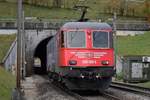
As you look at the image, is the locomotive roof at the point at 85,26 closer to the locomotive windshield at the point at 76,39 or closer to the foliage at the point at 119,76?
the locomotive windshield at the point at 76,39

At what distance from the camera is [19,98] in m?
23.3

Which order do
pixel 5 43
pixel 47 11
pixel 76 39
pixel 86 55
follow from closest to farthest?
1. pixel 86 55
2. pixel 76 39
3. pixel 5 43
4. pixel 47 11

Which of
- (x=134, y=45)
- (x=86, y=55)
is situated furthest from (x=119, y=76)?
(x=86, y=55)

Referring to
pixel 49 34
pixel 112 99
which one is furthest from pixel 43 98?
pixel 49 34

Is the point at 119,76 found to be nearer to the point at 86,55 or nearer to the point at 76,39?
the point at 76,39

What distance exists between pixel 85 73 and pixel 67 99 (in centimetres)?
204

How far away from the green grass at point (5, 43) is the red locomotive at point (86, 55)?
3683 cm

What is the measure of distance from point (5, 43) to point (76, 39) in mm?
42205

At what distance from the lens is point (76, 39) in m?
31.7

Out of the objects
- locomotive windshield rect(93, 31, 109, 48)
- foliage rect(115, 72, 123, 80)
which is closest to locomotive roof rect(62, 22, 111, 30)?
locomotive windshield rect(93, 31, 109, 48)

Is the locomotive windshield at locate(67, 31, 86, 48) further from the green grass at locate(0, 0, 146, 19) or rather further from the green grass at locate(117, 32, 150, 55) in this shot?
the green grass at locate(0, 0, 146, 19)

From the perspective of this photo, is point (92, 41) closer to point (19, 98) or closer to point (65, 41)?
point (65, 41)

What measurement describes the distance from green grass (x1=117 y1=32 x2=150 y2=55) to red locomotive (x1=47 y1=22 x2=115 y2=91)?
31.8m

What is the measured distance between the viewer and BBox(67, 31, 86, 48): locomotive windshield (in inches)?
1243
